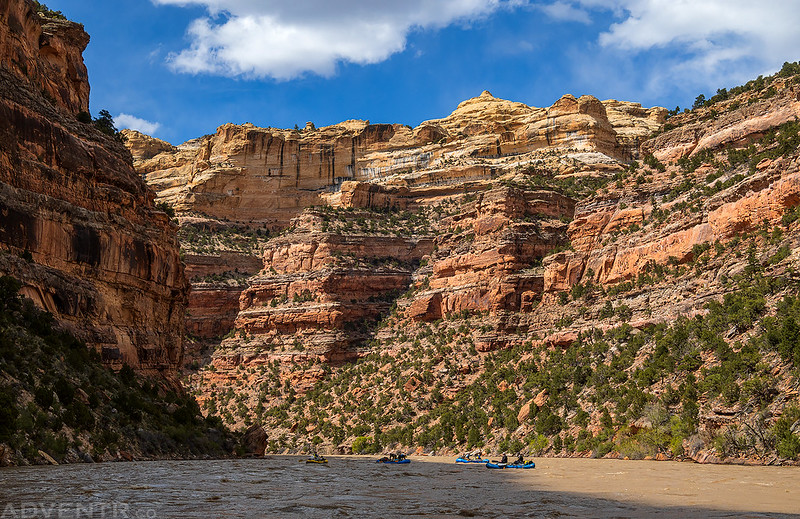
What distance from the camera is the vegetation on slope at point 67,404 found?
3142 cm

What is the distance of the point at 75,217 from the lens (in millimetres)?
45688

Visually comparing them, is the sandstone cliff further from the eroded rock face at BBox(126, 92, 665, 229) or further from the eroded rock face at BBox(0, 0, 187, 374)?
the eroded rock face at BBox(0, 0, 187, 374)

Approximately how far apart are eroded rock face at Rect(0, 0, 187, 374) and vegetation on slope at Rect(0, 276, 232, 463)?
231 centimetres

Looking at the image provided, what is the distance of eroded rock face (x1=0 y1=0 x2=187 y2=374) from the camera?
1650 inches

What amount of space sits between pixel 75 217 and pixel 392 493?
26.2 meters

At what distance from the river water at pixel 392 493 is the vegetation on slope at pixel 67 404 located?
1489mm

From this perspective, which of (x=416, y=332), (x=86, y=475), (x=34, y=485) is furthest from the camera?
(x=416, y=332)

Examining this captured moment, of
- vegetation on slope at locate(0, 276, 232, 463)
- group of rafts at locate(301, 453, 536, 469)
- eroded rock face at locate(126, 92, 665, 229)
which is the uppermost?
eroded rock face at locate(126, 92, 665, 229)

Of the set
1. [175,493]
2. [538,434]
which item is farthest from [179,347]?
[175,493]

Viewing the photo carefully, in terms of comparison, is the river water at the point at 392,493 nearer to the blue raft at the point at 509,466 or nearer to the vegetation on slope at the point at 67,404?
the vegetation on slope at the point at 67,404

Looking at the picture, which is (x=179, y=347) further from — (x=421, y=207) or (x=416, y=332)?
(x=421, y=207)

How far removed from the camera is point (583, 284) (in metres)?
74.7

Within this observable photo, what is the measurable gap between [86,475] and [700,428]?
31590 millimetres

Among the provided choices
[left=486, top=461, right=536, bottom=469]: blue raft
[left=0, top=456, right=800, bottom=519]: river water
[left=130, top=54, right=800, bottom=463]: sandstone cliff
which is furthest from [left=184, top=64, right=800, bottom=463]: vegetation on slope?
[left=486, top=461, right=536, bottom=469]: blue raft
